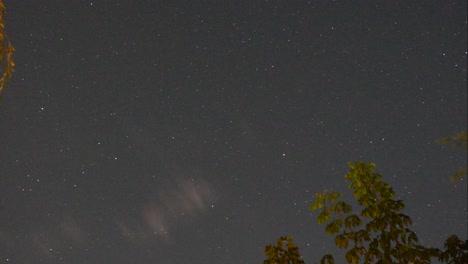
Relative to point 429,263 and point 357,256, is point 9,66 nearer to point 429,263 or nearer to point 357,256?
point 357,256

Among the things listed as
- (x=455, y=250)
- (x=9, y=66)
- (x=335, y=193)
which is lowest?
(x=455, y=250)

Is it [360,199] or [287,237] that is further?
[287,237]

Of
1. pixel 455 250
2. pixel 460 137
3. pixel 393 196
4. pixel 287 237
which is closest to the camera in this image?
pixel 460 137

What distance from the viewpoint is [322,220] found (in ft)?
17.5

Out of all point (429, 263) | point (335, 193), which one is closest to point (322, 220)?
point (335, 193)

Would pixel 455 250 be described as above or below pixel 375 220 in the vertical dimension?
below

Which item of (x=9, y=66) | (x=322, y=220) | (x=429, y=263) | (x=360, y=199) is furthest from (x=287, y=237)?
(x=9, y=66)

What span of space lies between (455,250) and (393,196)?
2.54 ft

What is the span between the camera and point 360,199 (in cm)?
521

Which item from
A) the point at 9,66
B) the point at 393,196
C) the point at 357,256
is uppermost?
the point at 9,66

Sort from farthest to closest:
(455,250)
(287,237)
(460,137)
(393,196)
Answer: (287,237) < (393,196) < (455,250) < (460,137)

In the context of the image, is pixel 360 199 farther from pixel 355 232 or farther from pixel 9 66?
pixel 9 66

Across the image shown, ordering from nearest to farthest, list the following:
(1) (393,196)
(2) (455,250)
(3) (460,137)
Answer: (3) (460,137)
(2) (455,250)
(1) (393,196)

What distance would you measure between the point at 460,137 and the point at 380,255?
68.3 inches
